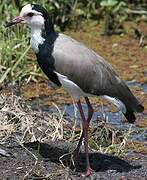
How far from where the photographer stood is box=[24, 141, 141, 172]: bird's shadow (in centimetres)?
516

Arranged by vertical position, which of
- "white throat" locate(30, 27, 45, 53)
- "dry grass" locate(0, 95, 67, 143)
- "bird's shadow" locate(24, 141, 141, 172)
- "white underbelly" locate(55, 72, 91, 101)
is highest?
"white throat" locate(30, 27, 45, 53)

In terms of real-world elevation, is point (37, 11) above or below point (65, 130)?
above

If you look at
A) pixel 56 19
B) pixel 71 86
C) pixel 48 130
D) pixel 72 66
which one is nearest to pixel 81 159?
pixel 48 130

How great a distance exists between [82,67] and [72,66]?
0.26 ft

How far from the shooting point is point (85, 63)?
507cm

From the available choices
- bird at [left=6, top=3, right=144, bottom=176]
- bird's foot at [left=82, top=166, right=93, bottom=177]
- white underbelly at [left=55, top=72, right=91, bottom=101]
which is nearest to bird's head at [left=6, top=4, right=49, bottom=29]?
bird at [left=6, top=3, right=144, bottom=176]

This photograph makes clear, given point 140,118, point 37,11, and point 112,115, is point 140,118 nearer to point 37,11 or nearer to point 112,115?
point 112,115

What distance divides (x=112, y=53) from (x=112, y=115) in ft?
4.75

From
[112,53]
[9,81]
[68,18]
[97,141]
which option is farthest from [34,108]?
A: [68,18]

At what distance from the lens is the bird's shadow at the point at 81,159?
16.9 feet

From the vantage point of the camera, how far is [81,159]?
5.34 meters

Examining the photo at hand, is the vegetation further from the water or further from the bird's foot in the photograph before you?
the bird's foot

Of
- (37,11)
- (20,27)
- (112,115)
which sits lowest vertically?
(112,115)

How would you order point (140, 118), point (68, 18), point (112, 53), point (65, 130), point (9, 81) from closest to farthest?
point (65, 130) < point (140, 118) < point (9, 81) < point (112, 53) < point (68, 18)
